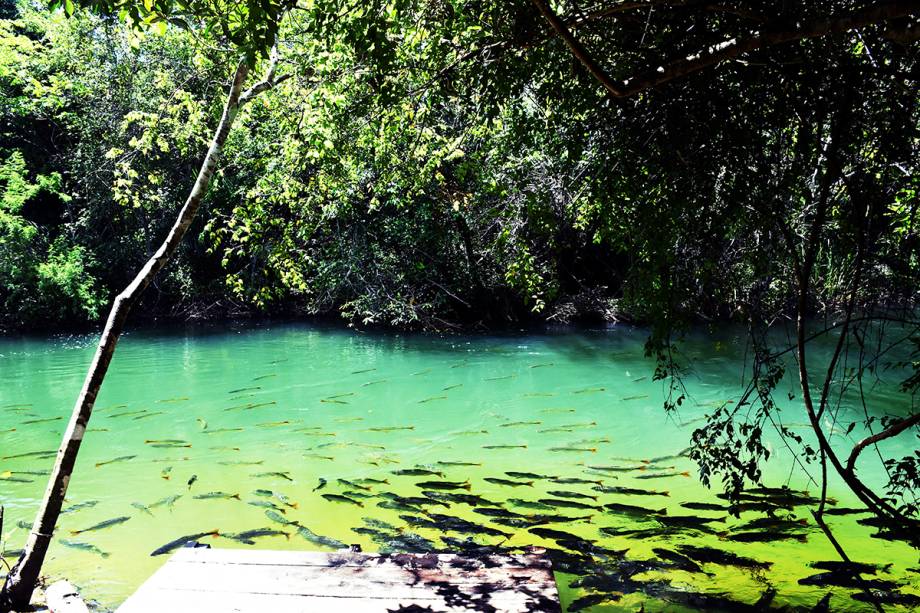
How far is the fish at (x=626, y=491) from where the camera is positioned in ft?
21.5

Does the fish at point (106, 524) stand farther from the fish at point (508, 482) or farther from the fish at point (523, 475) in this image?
the fish at point (523, 475)

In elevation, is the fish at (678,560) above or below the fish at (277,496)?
above

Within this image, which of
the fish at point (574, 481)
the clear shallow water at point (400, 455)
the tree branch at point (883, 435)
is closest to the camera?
the tree branch at point (883, 435)

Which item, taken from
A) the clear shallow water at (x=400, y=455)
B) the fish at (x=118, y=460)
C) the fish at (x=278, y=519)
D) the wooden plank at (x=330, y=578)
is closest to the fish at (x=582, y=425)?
the clear shallow water at (x=400, y=455)

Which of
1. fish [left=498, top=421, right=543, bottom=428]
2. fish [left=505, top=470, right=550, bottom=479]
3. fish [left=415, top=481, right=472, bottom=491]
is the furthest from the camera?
fish [left=498, top=421, right=543, bottom=428]

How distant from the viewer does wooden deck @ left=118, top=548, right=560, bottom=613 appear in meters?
3.30

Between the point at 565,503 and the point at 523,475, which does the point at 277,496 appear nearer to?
the point at 523,475

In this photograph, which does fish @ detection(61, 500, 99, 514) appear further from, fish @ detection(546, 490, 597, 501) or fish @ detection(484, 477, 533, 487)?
fish @ detection(546, 490, 597, 501)

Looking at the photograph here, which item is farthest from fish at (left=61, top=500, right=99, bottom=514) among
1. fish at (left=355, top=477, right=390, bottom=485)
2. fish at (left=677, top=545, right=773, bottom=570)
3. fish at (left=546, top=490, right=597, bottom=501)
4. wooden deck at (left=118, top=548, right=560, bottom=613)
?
fish at (left=677, top=545, right=773, bottom=570)

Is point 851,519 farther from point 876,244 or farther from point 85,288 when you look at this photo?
point 85,288

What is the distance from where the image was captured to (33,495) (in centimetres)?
668

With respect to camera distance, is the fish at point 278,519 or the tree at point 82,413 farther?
the fish at point 278,519

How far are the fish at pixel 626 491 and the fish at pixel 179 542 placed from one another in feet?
10.8

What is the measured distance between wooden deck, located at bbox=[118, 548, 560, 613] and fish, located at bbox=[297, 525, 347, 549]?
1556mm
